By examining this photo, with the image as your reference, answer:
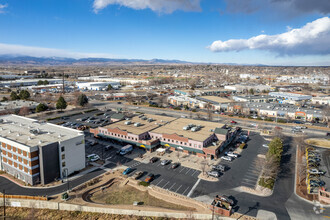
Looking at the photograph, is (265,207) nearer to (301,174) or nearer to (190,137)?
(301,174)

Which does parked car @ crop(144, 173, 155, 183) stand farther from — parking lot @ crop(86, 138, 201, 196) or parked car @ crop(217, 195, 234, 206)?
parked car @ crop(217, 195, 234, 206)

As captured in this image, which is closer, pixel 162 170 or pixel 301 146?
pixel 162 170

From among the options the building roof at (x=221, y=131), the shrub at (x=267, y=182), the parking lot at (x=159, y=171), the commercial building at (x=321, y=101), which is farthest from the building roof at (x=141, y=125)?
the commercial building at (x=321, y=101)

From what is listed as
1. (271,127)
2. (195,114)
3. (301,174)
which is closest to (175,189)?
(301,174)

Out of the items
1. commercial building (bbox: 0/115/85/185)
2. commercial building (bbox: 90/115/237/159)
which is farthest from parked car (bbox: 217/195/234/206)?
commercial building (bbox: 0/115/85/185)

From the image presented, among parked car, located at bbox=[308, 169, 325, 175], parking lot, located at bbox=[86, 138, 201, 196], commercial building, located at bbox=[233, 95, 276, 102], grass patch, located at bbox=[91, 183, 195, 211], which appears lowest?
grass patch, located at bbox=[91, 183, 195, 211]

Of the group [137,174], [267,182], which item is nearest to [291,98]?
[267,182]

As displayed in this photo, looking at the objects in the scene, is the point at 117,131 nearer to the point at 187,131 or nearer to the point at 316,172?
the point at 187,131
